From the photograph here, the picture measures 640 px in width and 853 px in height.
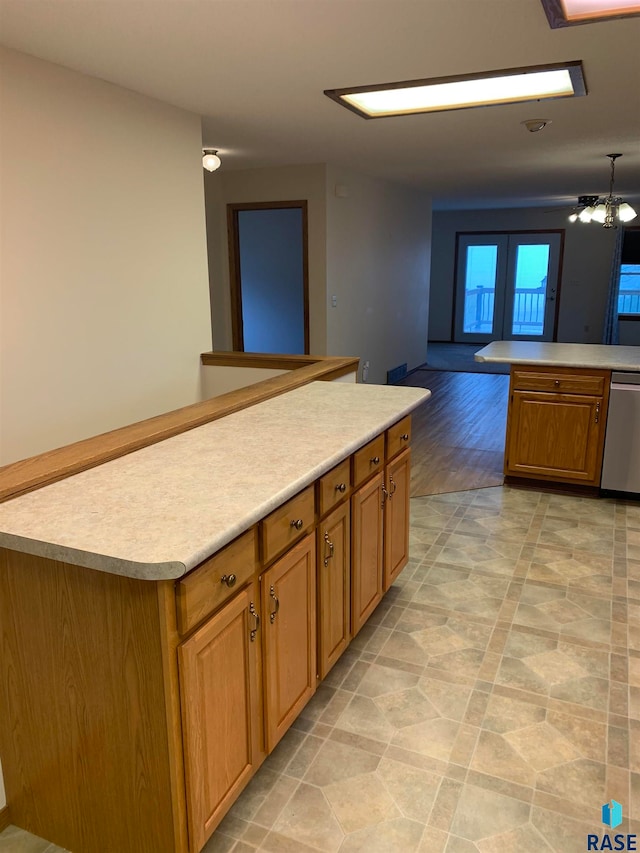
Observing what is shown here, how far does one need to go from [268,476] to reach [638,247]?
10.2m

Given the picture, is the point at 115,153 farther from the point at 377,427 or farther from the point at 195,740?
the point at 195,740

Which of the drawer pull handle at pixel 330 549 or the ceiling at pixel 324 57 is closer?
the drawer pull handle at pixel 330 549

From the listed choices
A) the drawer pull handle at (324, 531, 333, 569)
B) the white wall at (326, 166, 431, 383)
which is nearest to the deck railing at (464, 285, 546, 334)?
the white wall at (326, 166, 431, 383)

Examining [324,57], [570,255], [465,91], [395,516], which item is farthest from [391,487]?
[570,255]

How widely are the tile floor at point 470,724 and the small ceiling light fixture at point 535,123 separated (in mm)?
2517

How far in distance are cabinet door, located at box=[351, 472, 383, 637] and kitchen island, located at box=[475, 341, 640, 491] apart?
1.93 meters

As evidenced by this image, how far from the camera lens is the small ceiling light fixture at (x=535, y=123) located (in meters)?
3.75

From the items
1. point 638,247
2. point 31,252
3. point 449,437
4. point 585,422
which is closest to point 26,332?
point 31,252

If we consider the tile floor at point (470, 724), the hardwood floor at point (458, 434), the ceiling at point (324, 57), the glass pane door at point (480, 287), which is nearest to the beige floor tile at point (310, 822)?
the tile floor at point (470, 724)

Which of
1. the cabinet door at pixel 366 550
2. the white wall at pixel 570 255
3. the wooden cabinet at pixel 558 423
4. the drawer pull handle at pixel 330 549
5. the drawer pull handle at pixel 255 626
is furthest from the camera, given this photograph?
the white wall at pixel 570 255

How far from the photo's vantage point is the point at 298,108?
343cm

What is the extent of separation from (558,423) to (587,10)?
2.48m

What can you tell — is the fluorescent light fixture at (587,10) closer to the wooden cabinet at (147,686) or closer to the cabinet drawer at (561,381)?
the wooden cabinet at (147,686)

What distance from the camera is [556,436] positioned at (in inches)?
162
